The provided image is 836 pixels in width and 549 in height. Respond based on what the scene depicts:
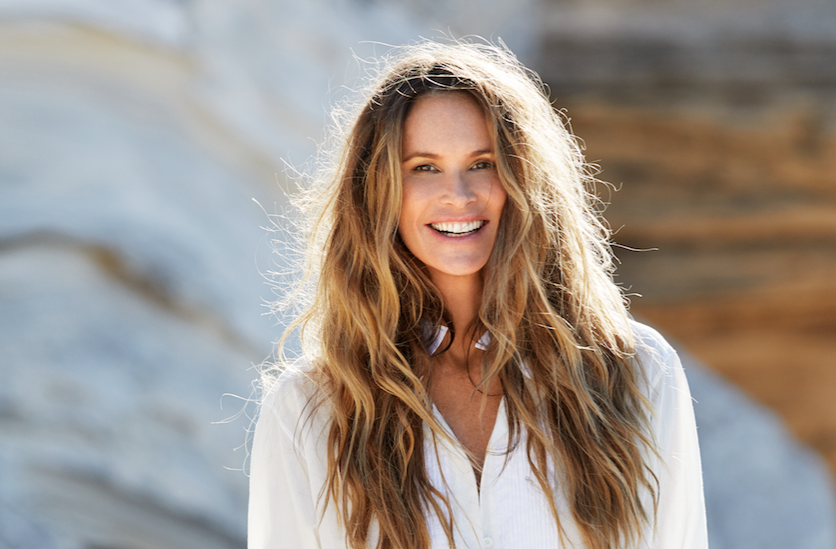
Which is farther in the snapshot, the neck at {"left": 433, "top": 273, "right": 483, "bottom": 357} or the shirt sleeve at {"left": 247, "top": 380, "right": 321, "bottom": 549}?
the neck at {"left": 433, "top": 273, "right": 483, "bottom": 357}

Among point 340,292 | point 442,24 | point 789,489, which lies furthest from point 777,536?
point 340,292

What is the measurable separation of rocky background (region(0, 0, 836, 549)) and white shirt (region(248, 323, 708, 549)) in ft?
2.57

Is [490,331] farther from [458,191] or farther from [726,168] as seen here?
[726,168]

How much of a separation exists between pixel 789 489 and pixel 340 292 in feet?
9.70

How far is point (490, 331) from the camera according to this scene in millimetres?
1309

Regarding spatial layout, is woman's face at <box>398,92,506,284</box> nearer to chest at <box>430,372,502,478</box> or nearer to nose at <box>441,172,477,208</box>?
nose at <box>441,172,477,208</box>

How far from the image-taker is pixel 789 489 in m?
3.59

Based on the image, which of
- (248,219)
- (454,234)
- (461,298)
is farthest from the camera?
(248,219)

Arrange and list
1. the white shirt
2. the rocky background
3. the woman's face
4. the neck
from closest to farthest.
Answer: the white shirt < the woman's face < the neck < the rocky background

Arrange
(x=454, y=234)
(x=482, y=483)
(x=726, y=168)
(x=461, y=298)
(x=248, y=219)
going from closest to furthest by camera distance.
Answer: (x=482, y=483)
(x=454, y=234)
(x=461, y=298)
(x=248, y=219)
(x=726, y=168)

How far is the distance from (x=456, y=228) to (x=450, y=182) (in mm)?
68

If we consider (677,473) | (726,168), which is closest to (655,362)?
(677,473)

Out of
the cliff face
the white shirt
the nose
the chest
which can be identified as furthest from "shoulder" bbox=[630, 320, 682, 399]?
the cliff face

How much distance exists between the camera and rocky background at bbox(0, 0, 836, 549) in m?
2.75
